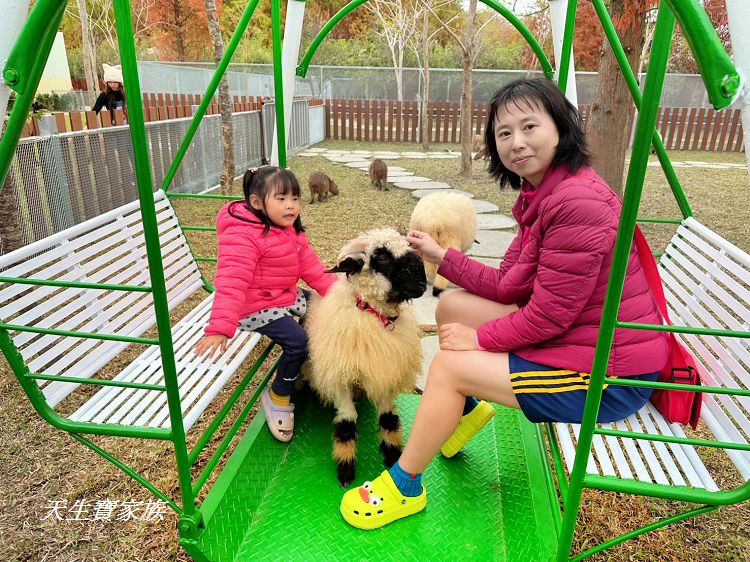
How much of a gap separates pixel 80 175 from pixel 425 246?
4.85 meters

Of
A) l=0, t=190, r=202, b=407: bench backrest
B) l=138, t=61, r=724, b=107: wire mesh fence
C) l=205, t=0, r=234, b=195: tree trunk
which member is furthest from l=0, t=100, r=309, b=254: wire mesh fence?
l=138, t=61, r=724, b=107: wire mesh fence

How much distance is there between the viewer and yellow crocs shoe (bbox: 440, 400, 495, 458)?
2375 mm

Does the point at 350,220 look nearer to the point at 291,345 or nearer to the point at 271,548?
the point at 291,345

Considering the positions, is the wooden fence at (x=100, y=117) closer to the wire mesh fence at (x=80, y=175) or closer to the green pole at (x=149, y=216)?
the wire mesh fence at (x=80, y=175)

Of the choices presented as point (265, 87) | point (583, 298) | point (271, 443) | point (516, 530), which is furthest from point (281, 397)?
point (265, 87)

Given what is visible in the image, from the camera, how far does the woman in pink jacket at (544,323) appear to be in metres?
1.80

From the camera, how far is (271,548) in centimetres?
206

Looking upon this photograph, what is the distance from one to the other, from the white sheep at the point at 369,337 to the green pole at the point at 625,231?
869 millimetres

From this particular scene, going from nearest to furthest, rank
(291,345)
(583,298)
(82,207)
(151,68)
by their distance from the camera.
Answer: (583,298) < (291,345) < (82,207) < (151,68)

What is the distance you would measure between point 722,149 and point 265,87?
15.6 meters

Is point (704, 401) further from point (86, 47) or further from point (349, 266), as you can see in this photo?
point (86, 47)

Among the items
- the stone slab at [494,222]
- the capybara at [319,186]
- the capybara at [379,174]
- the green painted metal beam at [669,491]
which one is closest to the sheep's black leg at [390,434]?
the green painted metal beam at [669,491]

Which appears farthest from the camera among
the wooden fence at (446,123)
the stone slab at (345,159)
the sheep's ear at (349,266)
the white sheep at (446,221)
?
the wooden fence at (446,123)

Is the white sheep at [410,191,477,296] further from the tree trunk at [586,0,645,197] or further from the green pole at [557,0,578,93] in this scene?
the green pole at [557,0,578,93]
